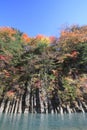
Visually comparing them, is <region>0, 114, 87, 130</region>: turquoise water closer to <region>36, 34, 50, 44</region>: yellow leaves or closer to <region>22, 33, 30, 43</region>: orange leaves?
<region>36, 34, 50, 44</region>: yellow leaves

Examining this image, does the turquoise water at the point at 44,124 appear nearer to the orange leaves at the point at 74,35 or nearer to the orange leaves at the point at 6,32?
the orange leaves at the point at 74,35

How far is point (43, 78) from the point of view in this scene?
37.7m

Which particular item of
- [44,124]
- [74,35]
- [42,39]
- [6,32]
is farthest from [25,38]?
[44,124]

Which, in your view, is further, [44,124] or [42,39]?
[42,39]

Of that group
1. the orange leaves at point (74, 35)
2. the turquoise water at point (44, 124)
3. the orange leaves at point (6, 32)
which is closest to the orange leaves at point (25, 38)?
the orange leaves at point (6, 32)

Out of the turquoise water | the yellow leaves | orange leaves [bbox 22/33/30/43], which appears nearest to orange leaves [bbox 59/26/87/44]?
the yellow leaves

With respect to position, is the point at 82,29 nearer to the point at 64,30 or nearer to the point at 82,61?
the point at 64,30

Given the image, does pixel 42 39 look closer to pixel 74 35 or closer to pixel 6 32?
pixel 74 35

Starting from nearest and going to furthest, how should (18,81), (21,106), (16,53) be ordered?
(21,106) → (18,81) → (16,53)

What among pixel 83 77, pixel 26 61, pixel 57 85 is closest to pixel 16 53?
pixel 26 61

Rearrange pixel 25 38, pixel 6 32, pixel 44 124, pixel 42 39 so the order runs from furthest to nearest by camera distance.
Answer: pixel 25 38 < pixel 6 32 < pixel 42 39 < pixel 44 124

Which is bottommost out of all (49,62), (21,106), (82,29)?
(21,106)

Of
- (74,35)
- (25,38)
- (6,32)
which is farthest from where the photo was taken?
(25,38)

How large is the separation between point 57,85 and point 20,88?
18.2 feet
